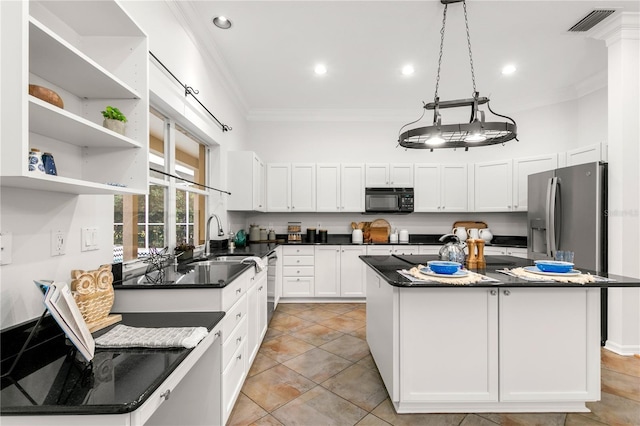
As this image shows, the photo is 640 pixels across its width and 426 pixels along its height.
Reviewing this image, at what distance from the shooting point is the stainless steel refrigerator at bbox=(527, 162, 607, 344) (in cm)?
286

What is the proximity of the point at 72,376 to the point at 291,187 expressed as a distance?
12.6 feet

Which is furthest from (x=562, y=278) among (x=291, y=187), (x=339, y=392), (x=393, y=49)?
(x=291, y=187)

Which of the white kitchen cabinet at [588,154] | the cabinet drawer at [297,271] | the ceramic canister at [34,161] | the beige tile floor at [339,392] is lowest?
the beige tile floor at [339,392]

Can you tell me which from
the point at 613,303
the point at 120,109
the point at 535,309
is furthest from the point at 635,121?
the point at 120,109

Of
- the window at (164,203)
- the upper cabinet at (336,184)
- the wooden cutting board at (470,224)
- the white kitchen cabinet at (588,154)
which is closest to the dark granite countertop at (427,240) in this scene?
the wooden cutting board at (470,224)

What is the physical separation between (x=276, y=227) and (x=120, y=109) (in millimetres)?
3577

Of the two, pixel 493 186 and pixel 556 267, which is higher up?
pixel 493 186

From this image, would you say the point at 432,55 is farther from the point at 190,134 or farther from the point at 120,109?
the point at 120,109

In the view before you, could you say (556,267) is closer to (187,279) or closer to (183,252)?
(187,279)

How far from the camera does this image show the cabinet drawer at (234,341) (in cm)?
168

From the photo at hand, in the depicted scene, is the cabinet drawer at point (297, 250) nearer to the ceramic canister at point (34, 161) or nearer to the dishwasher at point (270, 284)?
the dishwasher at point (270, 284)

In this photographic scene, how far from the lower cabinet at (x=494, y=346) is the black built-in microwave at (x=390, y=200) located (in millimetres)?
2723

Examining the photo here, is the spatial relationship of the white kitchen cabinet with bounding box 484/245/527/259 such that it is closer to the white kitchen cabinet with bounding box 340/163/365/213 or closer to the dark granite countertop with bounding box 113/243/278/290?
the white kitchen cabinet with bounding box 340/163/365/213

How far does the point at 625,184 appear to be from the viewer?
8.98 feet
